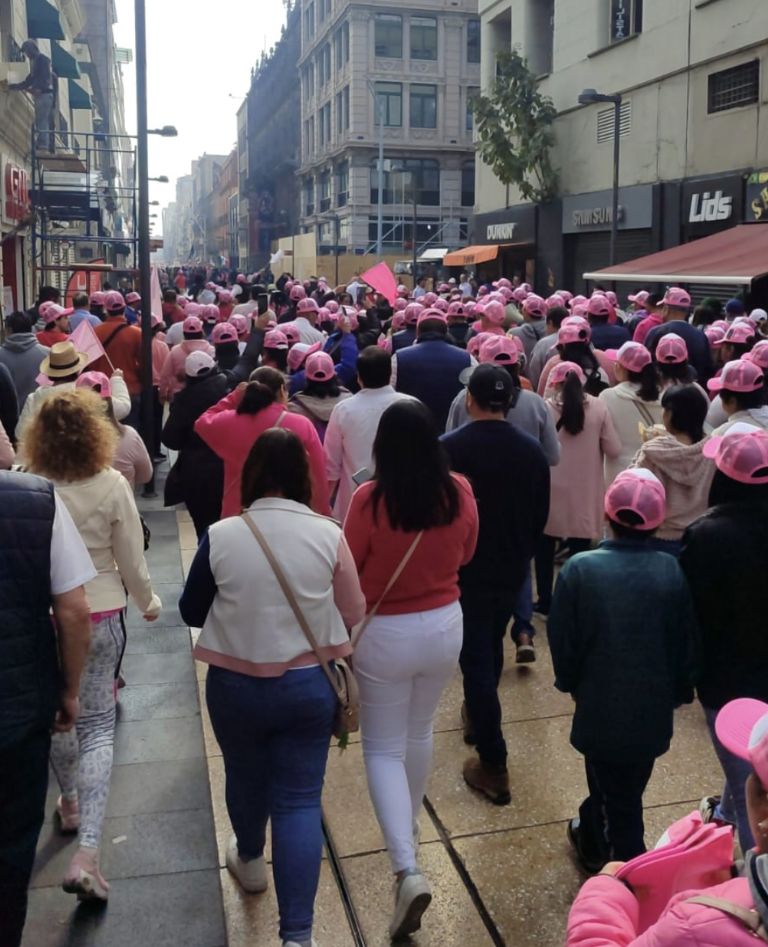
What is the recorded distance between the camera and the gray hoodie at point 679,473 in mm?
5297

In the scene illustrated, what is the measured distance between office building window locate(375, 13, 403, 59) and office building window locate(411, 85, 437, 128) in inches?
84.5

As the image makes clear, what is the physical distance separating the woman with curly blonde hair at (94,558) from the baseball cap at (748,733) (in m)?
2.69

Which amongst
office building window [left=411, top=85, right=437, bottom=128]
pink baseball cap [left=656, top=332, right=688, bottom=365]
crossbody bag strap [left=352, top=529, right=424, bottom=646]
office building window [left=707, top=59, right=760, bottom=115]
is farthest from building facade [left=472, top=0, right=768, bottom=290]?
office building window [left=411, top=85, right=437, bottom=128]

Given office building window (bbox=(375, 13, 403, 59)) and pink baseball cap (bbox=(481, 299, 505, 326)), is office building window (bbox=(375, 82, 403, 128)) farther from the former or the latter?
pink baseball cap (bbox=(481, 299, 505, 326))

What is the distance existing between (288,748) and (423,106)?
197 feet

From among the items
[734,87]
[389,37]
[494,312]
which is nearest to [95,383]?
[494,312]

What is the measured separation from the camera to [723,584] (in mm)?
3492

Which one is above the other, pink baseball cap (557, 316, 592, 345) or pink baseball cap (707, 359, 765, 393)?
pink baseball cap (557, 316, 592, 345)

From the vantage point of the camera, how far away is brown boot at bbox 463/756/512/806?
451cm

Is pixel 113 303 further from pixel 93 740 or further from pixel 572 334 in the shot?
pixel 93 740

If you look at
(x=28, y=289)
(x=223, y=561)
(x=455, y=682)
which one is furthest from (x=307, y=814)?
(x=28, y=289)

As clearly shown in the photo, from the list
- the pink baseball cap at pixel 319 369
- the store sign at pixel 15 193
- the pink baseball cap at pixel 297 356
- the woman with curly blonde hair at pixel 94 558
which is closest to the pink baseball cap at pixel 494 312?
the pink baseball cap at pixel 297 356

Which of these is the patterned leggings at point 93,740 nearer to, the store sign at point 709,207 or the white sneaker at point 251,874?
the white sneaker at point 251,874

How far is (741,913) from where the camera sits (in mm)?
1646
